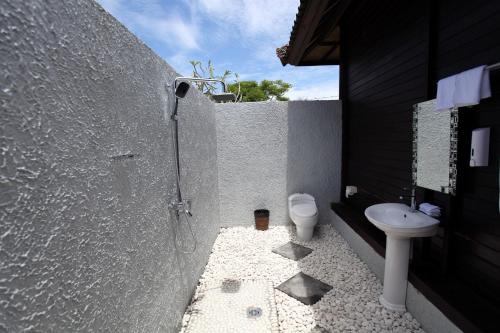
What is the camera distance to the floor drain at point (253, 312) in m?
2.12

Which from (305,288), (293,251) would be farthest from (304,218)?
(305,288)

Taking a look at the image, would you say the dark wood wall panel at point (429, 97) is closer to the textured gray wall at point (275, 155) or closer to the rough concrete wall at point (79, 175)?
the textured gray wall at point (275, 155)

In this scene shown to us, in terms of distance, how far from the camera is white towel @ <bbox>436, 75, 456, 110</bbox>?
65.9 inches

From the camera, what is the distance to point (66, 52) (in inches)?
36.1

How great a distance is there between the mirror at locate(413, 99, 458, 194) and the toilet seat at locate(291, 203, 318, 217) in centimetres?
148

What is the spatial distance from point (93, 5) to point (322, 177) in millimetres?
3678

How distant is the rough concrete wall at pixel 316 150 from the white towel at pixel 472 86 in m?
2.37

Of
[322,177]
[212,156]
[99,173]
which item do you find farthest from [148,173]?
[322,177]

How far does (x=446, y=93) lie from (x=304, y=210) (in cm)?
227

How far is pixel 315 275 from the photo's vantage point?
270 cm

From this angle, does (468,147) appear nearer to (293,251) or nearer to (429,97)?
(429,97)

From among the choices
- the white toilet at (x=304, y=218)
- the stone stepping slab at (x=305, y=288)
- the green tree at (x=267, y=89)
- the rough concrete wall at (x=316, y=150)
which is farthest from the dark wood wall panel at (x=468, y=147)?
the green tree at (x=267, y=89)

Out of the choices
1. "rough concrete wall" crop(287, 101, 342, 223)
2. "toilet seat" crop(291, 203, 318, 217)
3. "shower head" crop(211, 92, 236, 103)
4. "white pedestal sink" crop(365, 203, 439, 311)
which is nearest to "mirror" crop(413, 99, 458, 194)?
"white pedestal sink" crop(365, 203, 439, 311)

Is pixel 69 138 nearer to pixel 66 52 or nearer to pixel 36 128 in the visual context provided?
pixel 36 128
